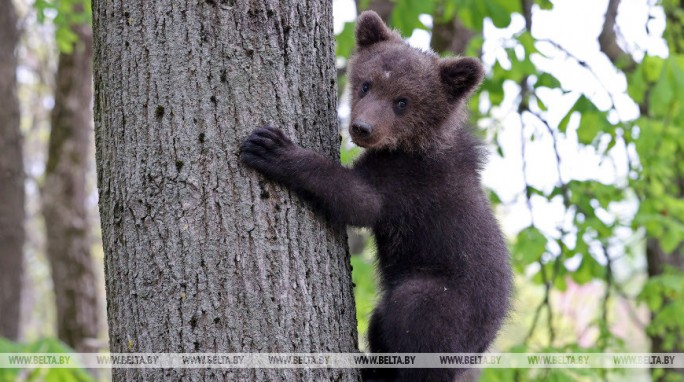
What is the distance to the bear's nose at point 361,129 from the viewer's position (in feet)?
11.7

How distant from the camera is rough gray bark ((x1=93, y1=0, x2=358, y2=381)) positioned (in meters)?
2.55

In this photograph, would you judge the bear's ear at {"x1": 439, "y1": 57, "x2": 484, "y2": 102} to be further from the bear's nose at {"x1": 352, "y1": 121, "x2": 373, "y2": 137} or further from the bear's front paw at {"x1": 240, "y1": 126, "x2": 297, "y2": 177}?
the bear's front paw at {"x1": 240, "y1": 126, "x2": 297, "y2": 177}

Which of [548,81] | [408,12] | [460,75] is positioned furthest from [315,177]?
[548,81]

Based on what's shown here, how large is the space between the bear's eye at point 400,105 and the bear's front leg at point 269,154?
114 cm

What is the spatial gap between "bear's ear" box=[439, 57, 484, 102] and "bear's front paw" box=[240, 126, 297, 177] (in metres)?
1.51

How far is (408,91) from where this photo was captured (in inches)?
153

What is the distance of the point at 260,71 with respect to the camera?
108 inches

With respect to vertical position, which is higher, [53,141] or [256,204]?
[53,141]

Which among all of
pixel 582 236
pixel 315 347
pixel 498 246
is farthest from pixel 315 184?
pixel 582 236

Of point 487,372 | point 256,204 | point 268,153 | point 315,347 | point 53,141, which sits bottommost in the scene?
point 487,372

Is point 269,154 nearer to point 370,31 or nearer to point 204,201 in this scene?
point 204,201

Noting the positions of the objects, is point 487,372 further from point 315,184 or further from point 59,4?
point 59,4

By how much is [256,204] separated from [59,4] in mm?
5973

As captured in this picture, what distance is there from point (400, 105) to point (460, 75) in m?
0.39
